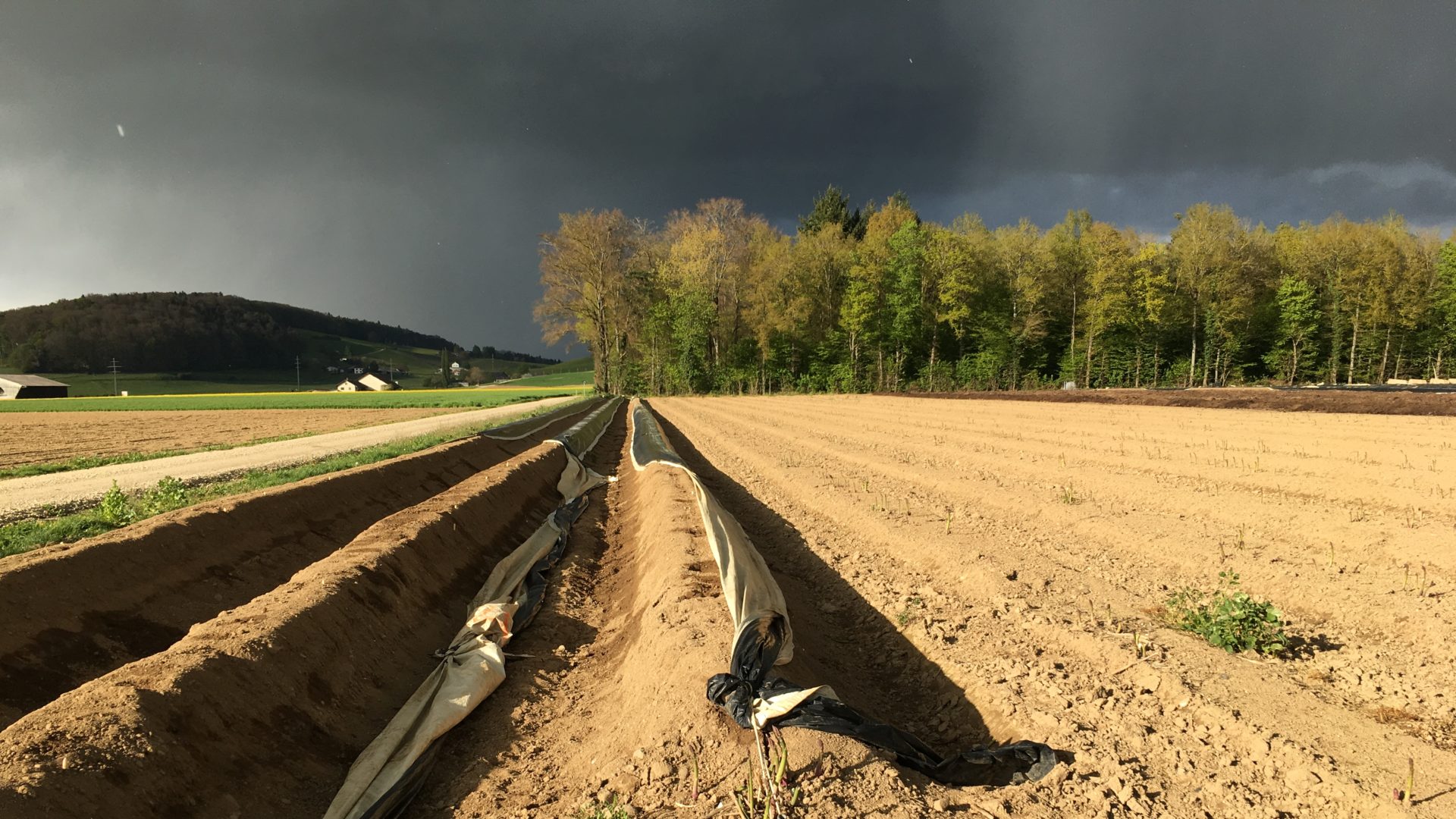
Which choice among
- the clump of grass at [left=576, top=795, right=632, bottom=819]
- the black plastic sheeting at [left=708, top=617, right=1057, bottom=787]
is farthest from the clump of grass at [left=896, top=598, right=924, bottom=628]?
the clump of grass at [left=576, top=795, right=632, bottom=819]

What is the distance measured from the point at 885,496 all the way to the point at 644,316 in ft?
135

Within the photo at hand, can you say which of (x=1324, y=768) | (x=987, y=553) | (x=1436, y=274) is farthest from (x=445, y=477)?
(x=1436, y=274)

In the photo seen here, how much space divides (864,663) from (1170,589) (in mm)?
2677

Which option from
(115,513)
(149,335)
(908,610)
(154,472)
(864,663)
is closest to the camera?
(864,663)

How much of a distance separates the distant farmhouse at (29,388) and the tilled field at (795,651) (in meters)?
85.6

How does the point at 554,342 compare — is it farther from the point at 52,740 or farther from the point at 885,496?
the point at 52,740

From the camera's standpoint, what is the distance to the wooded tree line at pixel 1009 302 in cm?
3706

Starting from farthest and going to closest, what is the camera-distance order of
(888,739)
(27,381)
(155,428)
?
(27,381), (155,428), (888,739)

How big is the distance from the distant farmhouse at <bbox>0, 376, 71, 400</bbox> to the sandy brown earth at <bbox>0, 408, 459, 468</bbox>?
3692cm

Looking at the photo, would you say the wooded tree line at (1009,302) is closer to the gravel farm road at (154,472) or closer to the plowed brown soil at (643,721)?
the gravel farm road at (154,472)

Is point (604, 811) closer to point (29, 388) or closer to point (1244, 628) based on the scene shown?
point (1244, 628)

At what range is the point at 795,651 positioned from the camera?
378 centimetres

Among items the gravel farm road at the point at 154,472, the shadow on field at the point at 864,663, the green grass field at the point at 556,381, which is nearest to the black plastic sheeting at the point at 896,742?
the shadow on field at the point at 864,663

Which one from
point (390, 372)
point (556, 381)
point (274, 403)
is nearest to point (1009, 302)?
point (274, 403)
